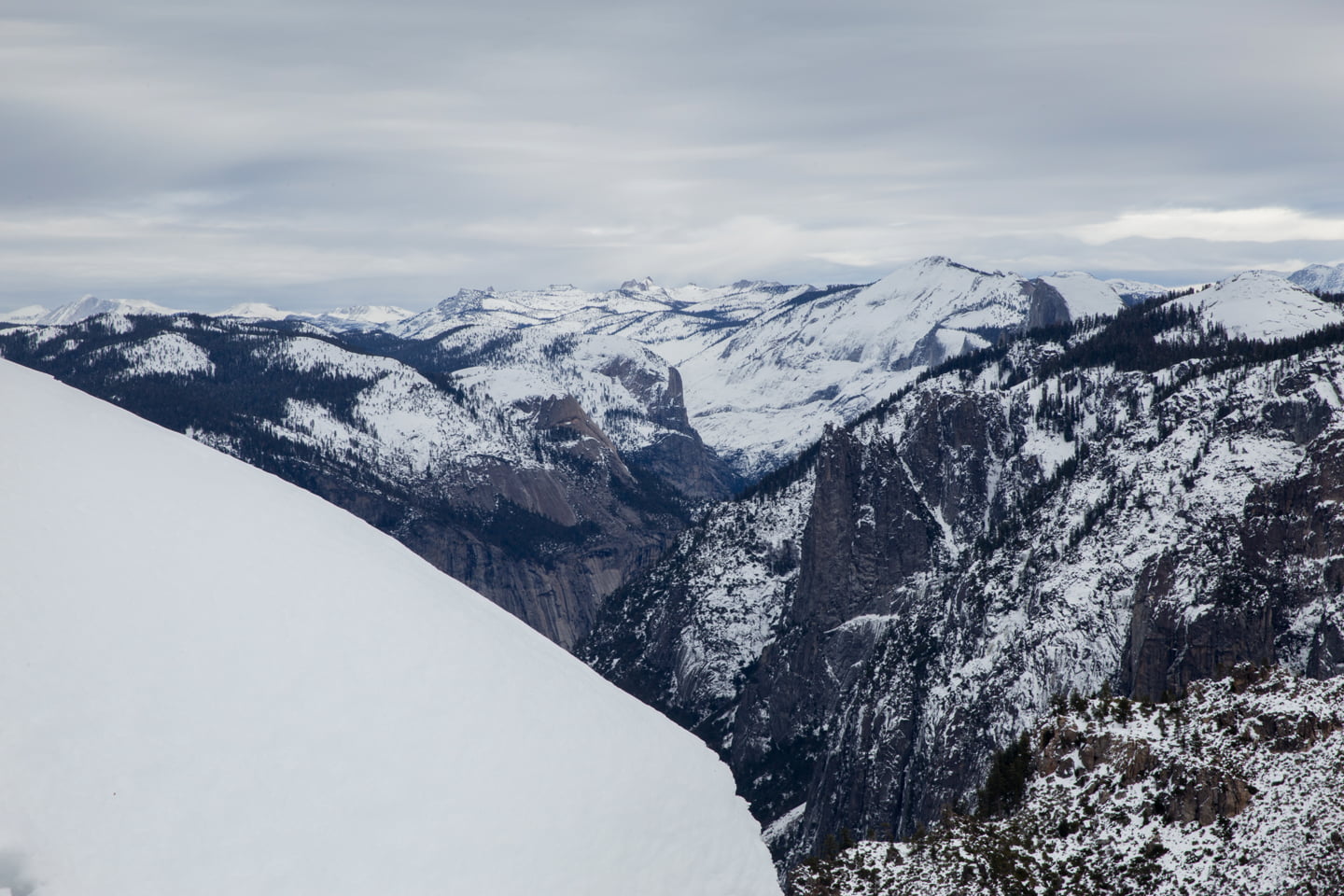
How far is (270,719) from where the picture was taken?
87.6 ft

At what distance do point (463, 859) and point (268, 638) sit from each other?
842 cm

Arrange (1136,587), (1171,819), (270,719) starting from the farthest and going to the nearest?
(1136,587) < (1171,819) < (270,719)

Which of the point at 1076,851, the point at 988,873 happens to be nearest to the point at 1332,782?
the point at 1076,851

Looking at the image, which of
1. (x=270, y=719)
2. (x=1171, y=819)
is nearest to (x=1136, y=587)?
(x=1171, y=819)

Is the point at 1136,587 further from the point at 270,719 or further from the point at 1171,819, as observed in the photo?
the point at 270,719

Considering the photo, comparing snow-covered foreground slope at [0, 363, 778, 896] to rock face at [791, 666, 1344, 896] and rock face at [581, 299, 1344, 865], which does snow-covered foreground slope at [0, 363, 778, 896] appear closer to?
rock face at [791, 666, 1344, 896]

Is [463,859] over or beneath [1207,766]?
over

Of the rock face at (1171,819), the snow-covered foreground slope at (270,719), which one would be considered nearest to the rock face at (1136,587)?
the rock face at (1171,819)

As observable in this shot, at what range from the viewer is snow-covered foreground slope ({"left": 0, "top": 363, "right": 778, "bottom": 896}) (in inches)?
898

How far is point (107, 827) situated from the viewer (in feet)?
72.6

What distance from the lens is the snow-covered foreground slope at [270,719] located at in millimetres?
22812

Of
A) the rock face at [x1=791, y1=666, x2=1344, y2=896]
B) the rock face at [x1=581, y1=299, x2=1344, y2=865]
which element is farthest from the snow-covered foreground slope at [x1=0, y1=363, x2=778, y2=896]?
the rock face at [x1=581, y1=299, x2=1344, y2=865]

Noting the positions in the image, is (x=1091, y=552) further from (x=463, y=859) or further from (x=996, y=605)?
(x=463, y=859)

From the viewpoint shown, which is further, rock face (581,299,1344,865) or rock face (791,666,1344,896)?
rock face (581,299,1344,865)
